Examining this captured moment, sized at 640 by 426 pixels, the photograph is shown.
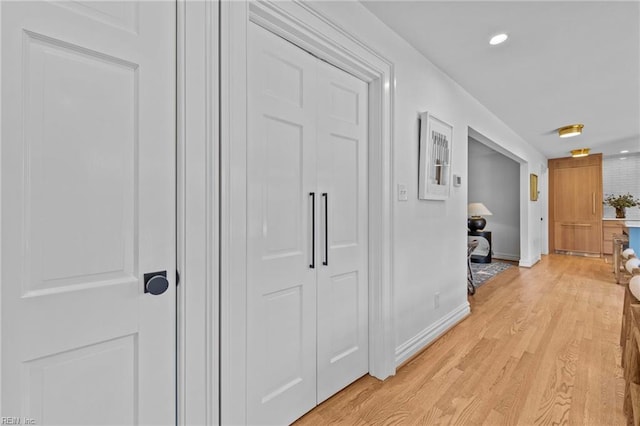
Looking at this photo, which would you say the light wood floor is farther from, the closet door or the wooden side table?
the wooden side table

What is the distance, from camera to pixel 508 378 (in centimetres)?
202

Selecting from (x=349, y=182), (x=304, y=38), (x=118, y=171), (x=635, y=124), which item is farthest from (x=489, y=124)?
(x=118, y=171)

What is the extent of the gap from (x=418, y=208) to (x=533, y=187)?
5009mm

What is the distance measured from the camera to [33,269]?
2.86 ft

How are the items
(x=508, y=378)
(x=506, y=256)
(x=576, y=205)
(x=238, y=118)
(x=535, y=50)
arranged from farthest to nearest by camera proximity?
(x=576, y=205) → (x=506, y=256) → (x=535, y=50) → (x=508, y=378) → (x=238, y=118)

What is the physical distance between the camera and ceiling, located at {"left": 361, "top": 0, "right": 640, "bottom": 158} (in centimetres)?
192

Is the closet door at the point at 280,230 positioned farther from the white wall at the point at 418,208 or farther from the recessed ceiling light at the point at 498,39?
the recessed ceiling light at the point at 498,39

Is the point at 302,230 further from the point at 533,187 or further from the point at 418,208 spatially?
the point at 533,187

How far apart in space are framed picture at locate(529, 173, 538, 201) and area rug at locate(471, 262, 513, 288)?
1434 mm

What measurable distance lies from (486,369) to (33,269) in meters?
2.54

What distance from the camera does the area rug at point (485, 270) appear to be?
15.8 feet

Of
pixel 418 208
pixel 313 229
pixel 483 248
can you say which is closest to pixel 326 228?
pixel 313 229

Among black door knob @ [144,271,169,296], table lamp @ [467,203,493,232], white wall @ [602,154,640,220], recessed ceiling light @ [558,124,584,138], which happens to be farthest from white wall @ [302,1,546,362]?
white wall @ [602,154,640,220]

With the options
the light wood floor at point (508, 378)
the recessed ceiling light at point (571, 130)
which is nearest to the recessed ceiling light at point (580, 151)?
the recessed ceiling light at point (571, 130)
